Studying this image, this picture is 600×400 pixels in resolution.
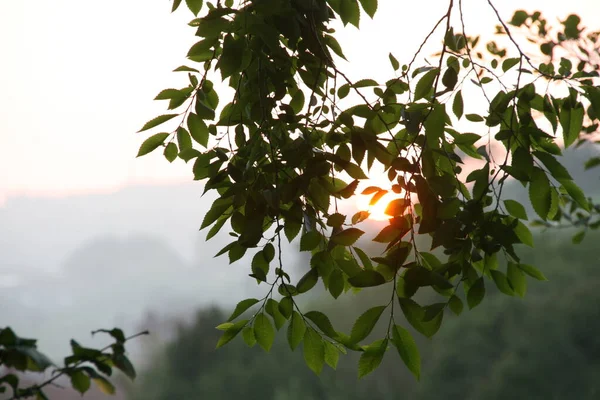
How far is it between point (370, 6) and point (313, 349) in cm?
44

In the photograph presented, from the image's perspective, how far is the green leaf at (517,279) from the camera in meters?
0.79

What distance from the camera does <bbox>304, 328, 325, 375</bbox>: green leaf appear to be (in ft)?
2.62

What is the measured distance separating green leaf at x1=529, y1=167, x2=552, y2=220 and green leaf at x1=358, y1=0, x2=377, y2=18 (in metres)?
0.27

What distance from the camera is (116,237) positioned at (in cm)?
700

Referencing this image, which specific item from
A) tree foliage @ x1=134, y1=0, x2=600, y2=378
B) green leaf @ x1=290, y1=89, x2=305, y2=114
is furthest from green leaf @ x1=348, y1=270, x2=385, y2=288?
green leaf @ x1=290, y1=89, x2=305, y2=114

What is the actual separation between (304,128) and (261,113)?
7 cm

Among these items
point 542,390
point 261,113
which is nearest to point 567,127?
point 261,113

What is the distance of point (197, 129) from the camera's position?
0.90 m

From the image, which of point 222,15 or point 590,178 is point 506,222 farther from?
point 590,178

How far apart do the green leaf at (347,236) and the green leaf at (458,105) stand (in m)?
0.23

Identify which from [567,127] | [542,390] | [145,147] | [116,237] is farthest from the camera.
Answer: [116,237]

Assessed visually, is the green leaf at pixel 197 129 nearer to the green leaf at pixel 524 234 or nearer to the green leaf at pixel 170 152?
the green leaf at pixel 170 152

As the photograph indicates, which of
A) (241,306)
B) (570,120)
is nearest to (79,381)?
(241,306)

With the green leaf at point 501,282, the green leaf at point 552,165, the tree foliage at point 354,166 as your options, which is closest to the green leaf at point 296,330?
the tree foliage at point 354,166
